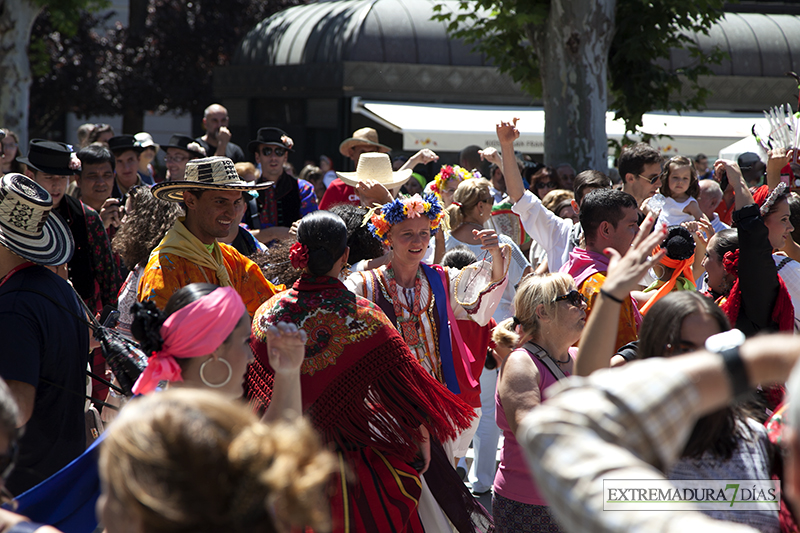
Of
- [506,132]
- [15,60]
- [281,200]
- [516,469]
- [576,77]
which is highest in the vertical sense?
[15,60]

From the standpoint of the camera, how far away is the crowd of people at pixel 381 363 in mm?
1431

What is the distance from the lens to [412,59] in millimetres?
17484

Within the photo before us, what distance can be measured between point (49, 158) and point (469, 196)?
3.10m

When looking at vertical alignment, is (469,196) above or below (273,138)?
below

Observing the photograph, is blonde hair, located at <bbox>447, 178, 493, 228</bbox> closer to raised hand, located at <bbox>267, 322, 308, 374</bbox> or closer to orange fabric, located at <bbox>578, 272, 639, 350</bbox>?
orange fabric, located at <bbox>578, 272, 639, 350</bbox>

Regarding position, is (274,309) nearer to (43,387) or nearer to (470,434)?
(43,387)

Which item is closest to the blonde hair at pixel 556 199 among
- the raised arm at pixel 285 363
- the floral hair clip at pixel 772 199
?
the floral hair clip at pixel 772 199

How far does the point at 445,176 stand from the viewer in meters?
7.09

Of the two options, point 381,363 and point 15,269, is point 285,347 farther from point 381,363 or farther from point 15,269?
point 15,269

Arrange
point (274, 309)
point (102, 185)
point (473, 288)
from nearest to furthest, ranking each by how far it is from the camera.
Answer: point (274, 309) → point (473, 288) → point (102, 185)

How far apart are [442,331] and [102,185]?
3490mm

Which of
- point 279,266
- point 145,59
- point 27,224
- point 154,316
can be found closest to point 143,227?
point 279,266

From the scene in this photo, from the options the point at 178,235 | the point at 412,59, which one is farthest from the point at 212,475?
the point at 412,59
